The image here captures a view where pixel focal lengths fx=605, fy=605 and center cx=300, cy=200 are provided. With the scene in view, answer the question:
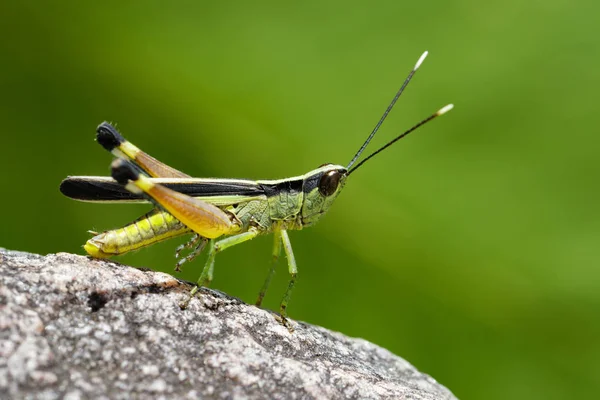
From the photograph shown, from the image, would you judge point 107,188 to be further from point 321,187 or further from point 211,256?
point 321,187

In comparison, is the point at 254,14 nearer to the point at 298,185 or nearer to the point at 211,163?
the point at 211,163

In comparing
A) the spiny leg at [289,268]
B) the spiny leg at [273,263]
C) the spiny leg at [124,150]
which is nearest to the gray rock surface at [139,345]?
the spiny leg at [289,268]

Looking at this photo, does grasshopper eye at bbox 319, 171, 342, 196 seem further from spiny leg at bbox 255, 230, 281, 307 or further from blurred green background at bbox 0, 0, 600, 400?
blurred green background at bbox 0, 0, 600, 400

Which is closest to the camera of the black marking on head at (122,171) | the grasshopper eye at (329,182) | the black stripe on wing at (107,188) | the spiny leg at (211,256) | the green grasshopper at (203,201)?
the spiny leg at (211,256)

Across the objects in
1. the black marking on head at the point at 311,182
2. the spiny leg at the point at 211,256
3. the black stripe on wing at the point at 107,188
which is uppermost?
the black marking on head at the point at 311,182

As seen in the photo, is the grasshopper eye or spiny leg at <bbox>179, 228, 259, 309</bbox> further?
the grasshopper eye

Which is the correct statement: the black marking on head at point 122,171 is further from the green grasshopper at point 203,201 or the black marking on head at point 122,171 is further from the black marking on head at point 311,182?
the black marking on head at point 311,182

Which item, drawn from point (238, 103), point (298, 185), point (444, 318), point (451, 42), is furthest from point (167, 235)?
point (451, 42)

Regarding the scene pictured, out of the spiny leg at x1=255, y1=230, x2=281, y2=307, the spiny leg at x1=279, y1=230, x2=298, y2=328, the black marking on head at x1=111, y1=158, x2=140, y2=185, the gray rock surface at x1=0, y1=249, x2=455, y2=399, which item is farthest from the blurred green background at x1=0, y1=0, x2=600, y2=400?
the gray rock surface at x1=0, y1=249, x2=455, y2=399
